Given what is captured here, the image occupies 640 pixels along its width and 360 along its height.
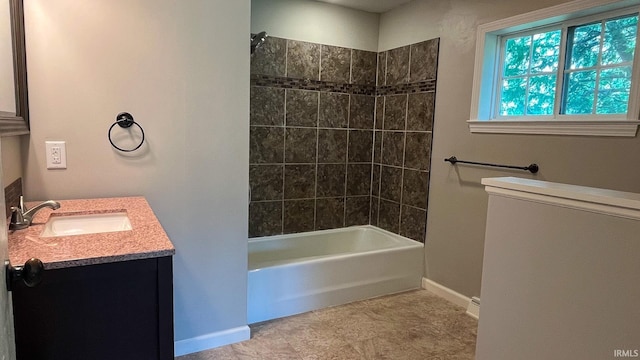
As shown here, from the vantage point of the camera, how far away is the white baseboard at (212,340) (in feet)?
7.19

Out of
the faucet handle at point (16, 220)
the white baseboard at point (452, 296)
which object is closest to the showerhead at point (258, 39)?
the faucet handle at point (16, 220)

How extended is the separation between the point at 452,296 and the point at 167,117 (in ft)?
7.87

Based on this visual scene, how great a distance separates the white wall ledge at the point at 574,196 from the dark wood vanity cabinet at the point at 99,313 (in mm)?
1264

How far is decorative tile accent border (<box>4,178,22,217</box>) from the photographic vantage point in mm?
1448

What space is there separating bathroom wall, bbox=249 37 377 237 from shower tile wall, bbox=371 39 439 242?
0.14 meters

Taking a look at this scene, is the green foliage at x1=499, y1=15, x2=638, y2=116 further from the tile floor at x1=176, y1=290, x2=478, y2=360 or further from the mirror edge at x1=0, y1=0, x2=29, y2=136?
the mirror edge at x1=0, y1=0, x2=29, y2=136

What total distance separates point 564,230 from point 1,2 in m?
2.12

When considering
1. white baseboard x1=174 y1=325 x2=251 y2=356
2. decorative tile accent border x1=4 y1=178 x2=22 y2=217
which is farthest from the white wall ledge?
decorative tile accent border x1=4 y1=178 x2=22 y2=217

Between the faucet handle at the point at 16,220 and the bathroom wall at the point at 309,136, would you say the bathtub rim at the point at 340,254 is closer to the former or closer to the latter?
the bathroom wall at the point at 309,136

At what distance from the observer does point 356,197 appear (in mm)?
3811

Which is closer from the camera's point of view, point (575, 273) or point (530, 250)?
point (575, 273)

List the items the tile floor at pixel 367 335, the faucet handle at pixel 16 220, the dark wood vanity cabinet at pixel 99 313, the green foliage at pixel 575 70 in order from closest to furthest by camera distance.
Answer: the dark wood vanity cabinet at pixel 99 313
the faucet handle at pixel 16 220
the green foliage at pixel 575 70
the tile floor at pixel 367 335

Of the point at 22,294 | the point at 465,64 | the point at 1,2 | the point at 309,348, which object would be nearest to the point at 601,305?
the point at 309,348

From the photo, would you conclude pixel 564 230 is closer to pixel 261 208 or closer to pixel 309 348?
pixel 309 348
